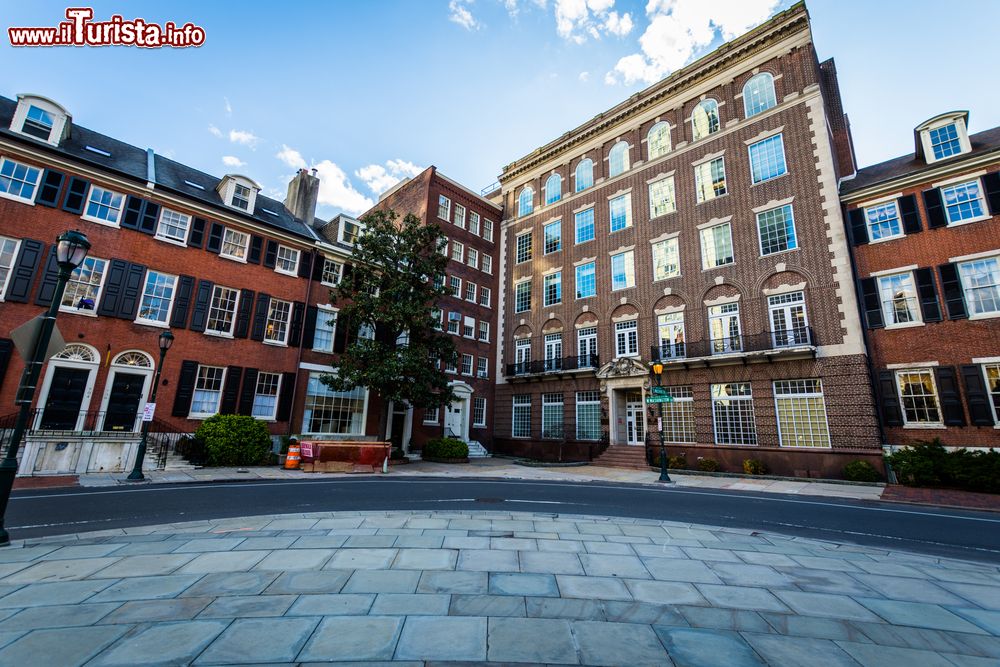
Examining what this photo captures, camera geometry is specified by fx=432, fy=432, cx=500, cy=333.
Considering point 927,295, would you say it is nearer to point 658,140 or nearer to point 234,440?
point 658,140

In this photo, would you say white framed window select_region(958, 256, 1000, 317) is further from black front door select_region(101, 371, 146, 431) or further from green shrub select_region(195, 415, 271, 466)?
black front door select_region(101, 371, 146, 431)

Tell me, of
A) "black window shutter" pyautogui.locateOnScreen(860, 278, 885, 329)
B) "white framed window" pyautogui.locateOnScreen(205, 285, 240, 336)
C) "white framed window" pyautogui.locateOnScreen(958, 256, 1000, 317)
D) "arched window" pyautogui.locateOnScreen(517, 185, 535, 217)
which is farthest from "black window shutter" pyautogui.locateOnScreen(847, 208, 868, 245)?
"white framed window" pyautogui.locateOnScreen(205, 285, 240, 336)

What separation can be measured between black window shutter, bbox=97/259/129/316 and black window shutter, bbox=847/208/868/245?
32745mm

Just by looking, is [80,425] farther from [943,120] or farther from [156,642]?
[943,120]

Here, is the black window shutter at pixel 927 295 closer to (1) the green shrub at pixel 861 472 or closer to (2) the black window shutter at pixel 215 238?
(1) the green shrub at pixel 861 472

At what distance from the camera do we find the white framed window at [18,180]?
16.6 meters

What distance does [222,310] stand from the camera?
68.9 ft

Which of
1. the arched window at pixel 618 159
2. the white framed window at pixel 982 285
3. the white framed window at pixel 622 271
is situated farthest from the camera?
the arched window at pixel 618 159

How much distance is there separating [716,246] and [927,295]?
8.76m

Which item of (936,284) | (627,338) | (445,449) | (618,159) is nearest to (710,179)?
(618,159)

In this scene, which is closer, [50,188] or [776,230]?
[50,188]

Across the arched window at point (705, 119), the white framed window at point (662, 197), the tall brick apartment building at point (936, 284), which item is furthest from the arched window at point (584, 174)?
the tall brick apartment building at point (936, 284)

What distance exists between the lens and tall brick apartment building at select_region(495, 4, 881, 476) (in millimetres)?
19453

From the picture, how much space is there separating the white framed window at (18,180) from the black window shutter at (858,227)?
3512cm
